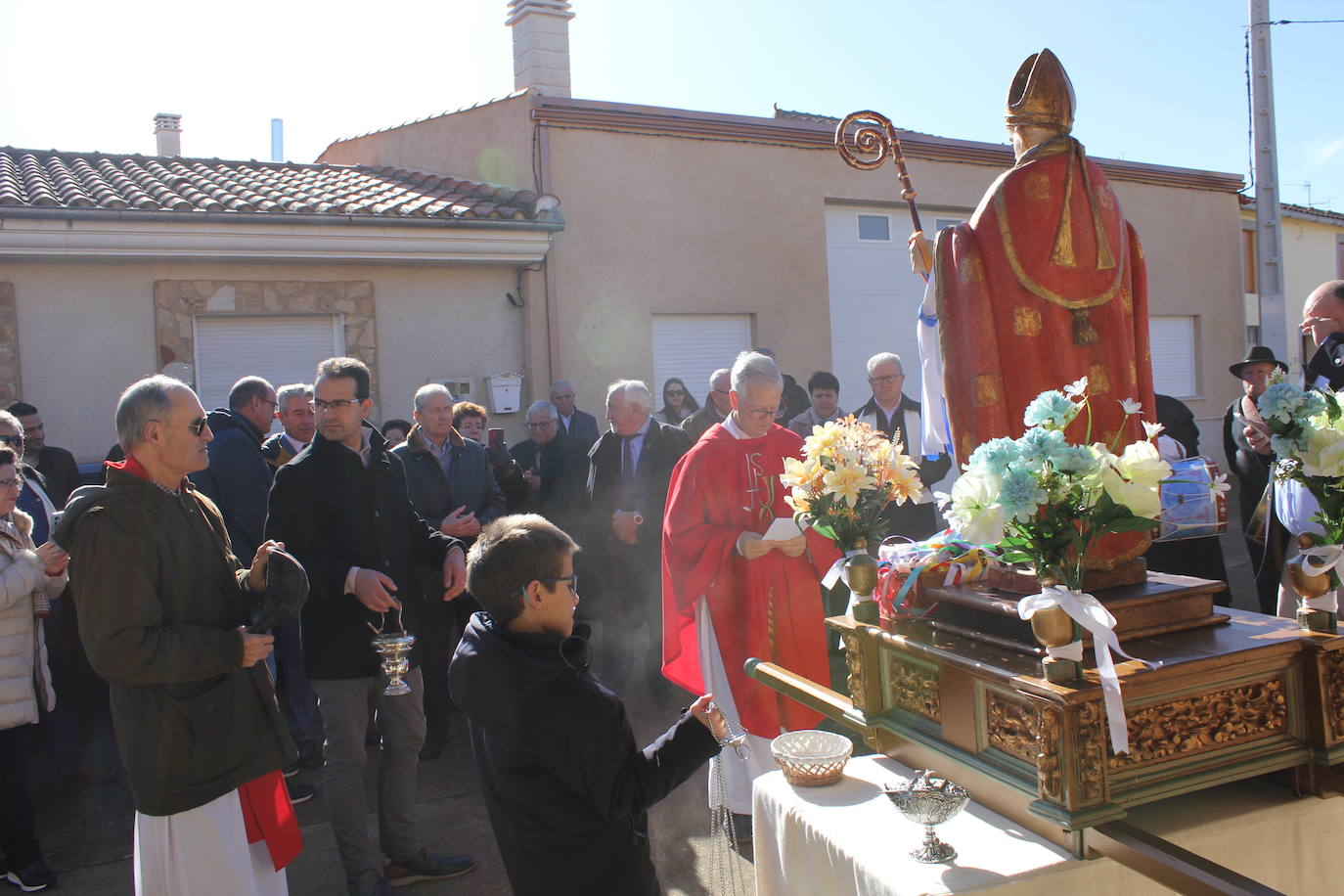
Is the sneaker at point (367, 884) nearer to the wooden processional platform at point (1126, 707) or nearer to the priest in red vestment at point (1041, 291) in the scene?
the wooden processional platform at point (1126, 707)

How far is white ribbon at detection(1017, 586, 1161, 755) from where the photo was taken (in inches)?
74.5

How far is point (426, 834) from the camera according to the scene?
4.53m

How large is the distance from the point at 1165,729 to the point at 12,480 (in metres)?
4.19

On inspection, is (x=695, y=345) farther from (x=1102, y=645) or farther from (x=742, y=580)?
(x=1102, y=645)

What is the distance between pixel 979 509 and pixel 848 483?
2.97 ft

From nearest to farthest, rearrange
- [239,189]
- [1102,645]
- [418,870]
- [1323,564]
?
[1102,645], [1323,564], [418,870], [239,189]

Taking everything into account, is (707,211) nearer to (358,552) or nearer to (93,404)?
(93,404)

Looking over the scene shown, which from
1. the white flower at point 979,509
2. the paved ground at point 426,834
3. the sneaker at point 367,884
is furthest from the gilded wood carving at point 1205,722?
the sneaker at point 367,884

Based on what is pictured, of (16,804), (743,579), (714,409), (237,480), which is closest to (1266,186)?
(714,409)

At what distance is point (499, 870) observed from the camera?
416 cm

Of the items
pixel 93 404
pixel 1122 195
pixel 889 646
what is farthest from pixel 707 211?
pixel 889 646

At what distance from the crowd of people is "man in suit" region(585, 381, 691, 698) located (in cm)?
2

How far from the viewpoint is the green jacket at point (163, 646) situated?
2758 mm

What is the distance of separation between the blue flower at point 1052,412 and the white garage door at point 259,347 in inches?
288
